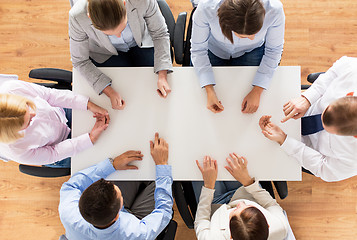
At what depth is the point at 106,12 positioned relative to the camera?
3.54ft

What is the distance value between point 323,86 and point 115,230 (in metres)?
1.17

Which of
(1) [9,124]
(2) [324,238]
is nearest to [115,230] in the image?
(1) [9,124]

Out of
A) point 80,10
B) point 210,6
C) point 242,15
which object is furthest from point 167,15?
point 242,15

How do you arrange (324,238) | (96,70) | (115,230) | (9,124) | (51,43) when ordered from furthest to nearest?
(51,43) < (324,238) < (96,70) < (115,230) < (9,124)

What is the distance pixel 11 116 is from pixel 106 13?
1.82 ft

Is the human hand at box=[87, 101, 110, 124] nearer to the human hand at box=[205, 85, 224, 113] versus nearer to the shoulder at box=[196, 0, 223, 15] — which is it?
the human hand at box=[205, 85, 224, 113]

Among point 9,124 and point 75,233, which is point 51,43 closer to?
point 9,124

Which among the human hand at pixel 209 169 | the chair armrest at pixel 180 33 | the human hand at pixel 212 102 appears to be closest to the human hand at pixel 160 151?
the human hand at pixel 209 169

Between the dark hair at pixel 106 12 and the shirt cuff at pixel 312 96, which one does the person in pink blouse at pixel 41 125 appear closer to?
the dark hair at pixel 106 12

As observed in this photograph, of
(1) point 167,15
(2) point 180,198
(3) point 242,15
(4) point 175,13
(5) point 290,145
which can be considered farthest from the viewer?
(4) point 175,13

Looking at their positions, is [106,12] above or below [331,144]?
above

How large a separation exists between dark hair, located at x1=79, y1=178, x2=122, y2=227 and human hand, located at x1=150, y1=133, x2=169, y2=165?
24 centimetres

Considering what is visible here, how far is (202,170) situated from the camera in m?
1.31

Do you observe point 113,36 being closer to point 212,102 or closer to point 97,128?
point 97,128
